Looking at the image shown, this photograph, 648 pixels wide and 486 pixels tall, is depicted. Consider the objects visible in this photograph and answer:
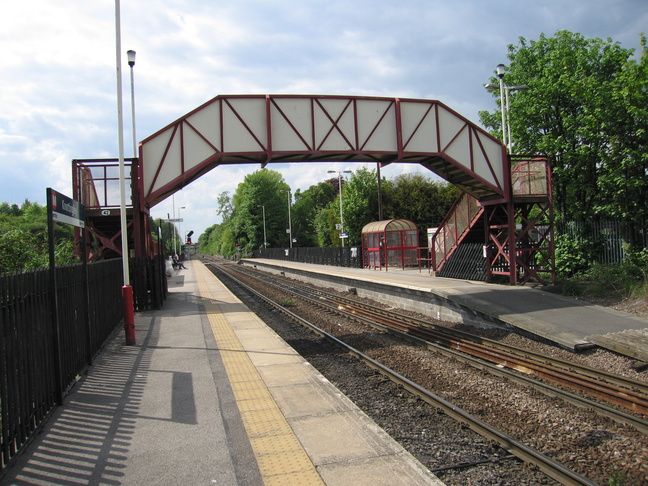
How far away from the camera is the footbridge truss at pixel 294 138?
13797mm

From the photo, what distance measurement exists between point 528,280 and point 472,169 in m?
4.61

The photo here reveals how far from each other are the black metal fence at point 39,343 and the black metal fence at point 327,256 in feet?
80.4

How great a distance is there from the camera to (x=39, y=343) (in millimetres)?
5098

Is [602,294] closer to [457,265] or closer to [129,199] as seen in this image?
[457,265]

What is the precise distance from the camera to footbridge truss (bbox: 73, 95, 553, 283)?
13797 millimetres

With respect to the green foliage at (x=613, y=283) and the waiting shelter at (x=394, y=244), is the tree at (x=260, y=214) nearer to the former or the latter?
the waiting shelter at (x=394, y=244)

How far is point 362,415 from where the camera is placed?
208 inches

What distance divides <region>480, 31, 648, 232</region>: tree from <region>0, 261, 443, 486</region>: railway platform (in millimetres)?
11766

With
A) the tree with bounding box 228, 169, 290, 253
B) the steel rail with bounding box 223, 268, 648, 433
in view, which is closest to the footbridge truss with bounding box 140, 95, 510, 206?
the steel rail with bounding box 223, 268, 648, 433

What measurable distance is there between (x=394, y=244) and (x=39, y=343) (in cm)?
2421

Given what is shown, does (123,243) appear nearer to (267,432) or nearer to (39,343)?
(39,343)

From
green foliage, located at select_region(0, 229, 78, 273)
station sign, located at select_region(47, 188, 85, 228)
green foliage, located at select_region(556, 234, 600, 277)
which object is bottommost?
green foliage, located at select_region(556, 234, 600, 277)

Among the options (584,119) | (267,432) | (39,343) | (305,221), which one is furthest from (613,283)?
(305,221)

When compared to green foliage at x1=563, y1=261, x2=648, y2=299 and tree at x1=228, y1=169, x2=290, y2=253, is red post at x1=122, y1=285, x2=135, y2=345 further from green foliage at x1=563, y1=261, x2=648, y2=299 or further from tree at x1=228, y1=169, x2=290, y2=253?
tree at x1=228, y1=169, x2=290, y2=253
